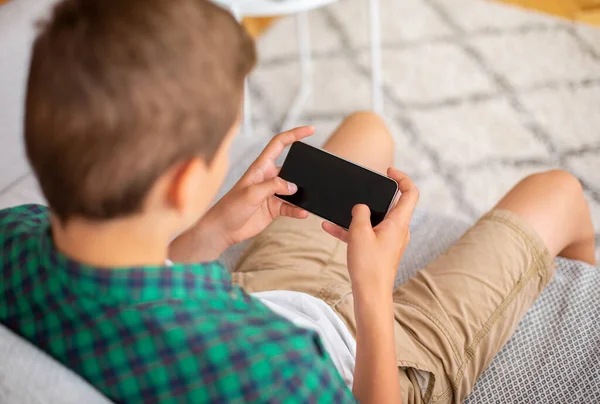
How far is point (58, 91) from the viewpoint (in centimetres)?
54

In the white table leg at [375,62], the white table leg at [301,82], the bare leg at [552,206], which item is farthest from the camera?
the white table leg at [301,82]

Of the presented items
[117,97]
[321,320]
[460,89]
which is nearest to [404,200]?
[321,320]

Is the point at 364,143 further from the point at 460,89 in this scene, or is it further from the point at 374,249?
the point at 460,89

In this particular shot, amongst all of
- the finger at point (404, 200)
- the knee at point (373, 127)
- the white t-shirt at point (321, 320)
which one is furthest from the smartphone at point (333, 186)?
the knee at point (373, 127)

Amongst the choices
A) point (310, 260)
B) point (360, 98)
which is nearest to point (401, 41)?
point (360, 98)

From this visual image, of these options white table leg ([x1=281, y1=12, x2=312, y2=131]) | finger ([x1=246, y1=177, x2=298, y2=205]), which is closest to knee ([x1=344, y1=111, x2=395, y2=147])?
finger ([x1=246, y1=177, x2=298, y2=205])

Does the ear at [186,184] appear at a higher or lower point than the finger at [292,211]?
higher

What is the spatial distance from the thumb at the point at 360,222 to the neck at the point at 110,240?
257 millimetres

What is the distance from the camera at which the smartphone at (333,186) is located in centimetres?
93

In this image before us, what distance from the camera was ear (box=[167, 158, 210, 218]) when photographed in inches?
23.5

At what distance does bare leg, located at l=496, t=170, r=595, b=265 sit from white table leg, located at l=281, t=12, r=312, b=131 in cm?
100

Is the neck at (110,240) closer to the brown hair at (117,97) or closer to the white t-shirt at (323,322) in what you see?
the brown hair at (117,97)

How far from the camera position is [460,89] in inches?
82.2

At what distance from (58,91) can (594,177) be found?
1.58 m
